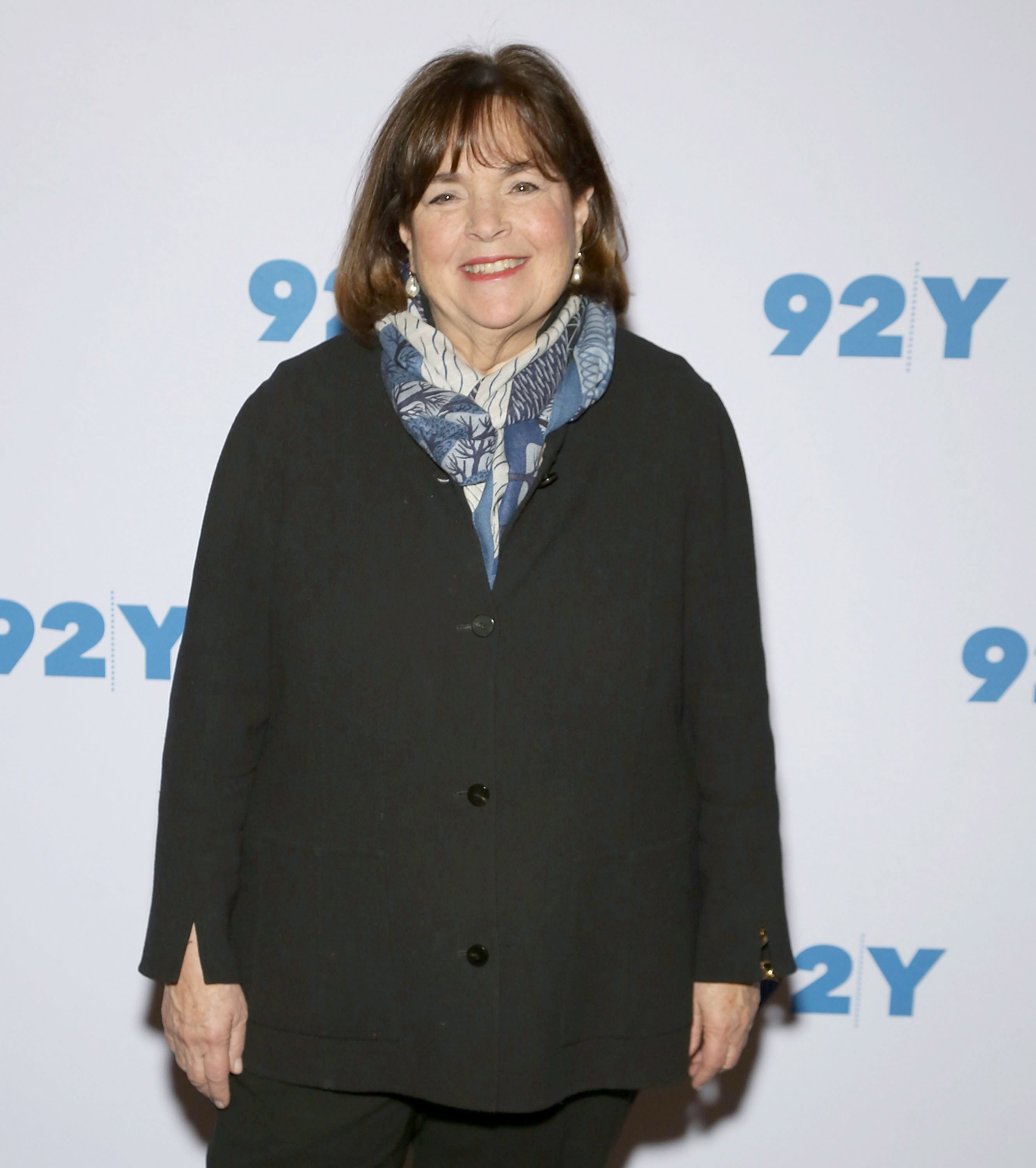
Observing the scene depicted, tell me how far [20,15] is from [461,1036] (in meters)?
1.59

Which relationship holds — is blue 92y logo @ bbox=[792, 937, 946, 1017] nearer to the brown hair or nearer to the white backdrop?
the white backdrop

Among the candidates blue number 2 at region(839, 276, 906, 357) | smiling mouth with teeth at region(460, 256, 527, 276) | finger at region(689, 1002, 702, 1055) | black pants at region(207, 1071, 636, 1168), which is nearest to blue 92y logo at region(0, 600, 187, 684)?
black pants at region(207, 1071, 636, 1168)

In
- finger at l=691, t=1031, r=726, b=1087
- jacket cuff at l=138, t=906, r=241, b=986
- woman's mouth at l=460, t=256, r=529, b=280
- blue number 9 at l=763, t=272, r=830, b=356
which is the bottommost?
finger at l=691, t=1031, r=726, b=1087

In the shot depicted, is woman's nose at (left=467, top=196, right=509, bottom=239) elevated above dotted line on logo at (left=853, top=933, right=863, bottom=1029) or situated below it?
above

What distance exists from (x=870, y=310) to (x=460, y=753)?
106 centimetres

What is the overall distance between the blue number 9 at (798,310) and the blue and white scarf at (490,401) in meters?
0.60

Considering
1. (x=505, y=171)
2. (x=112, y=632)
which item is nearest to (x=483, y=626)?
(x=505, y=171)

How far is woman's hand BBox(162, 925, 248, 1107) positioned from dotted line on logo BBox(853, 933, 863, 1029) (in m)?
1.16

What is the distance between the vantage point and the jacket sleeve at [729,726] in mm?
1493

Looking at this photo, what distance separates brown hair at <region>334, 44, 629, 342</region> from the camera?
4.72 ft

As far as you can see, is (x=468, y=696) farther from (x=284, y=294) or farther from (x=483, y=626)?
(x=284, y=294)

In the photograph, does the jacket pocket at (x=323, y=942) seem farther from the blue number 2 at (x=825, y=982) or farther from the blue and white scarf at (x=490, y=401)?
the blue number 2 at (x=825, y=982)

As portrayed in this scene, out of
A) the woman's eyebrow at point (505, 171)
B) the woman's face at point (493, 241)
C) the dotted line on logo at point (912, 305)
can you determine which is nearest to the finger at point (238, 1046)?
the woman's face at point (493, 241)

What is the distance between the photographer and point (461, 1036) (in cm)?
146
